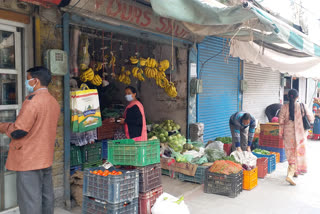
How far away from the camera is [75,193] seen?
4.60m

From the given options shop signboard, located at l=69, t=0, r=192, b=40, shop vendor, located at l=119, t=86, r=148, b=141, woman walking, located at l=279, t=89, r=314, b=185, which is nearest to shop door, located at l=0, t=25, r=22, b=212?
shop signboard, located at l=69, t=0, r=192, b=40

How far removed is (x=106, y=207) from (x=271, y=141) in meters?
5.93

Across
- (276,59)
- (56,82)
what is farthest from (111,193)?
(276,59)

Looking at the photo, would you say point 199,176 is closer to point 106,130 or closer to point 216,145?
point 216,145

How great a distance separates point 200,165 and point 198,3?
11.3ft

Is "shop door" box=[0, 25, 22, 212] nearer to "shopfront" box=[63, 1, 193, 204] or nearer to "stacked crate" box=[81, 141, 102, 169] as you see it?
"shopfront" box=[63, 1, 193, 204]

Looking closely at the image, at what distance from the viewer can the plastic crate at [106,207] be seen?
11.7ft

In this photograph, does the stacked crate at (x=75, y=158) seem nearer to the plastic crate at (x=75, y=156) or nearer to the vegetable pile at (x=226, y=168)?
the plastic crate at (x=75, y=156)

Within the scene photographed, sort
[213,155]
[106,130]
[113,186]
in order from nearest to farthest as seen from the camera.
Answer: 1. [113,186]
2. [213,155]
3. [106,130]

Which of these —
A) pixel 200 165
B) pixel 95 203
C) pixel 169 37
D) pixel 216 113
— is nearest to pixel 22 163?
pixel 95 203

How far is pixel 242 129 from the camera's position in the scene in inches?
257

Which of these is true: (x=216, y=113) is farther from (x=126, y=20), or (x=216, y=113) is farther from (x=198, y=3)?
(x=198, y=3)

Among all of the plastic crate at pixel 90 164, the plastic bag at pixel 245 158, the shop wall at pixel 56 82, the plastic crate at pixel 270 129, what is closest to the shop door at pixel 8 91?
the shop wall at pixel 56 82

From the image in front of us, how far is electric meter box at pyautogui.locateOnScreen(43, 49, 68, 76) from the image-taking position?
407 centimetres
